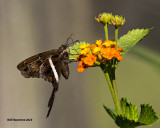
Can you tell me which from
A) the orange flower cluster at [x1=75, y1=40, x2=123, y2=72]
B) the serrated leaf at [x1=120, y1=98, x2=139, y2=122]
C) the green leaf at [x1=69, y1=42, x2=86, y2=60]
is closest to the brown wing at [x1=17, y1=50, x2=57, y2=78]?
the green leaf at [x1=69, y1=42, x2=86, y2=60]

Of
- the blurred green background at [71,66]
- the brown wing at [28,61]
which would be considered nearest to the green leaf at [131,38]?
the brown wing at [28,61]

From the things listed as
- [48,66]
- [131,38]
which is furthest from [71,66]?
[131,38]

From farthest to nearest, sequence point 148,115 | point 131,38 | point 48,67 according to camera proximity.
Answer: point 48,67
point 131,38
point 148,115

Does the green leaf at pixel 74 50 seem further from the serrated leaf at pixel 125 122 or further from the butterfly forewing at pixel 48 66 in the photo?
the serrated leaf at pixel 125 122

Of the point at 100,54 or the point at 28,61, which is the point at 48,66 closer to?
the point at 28,61

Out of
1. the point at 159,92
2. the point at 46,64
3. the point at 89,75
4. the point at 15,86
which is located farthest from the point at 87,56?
the point at 89,75

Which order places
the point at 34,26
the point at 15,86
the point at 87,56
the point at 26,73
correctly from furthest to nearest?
1. the point at 34,26
2. the point at 15,86
3. the point at 26,73
4. the point at 87,56

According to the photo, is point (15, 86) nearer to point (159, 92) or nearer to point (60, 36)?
point (60, 36)
